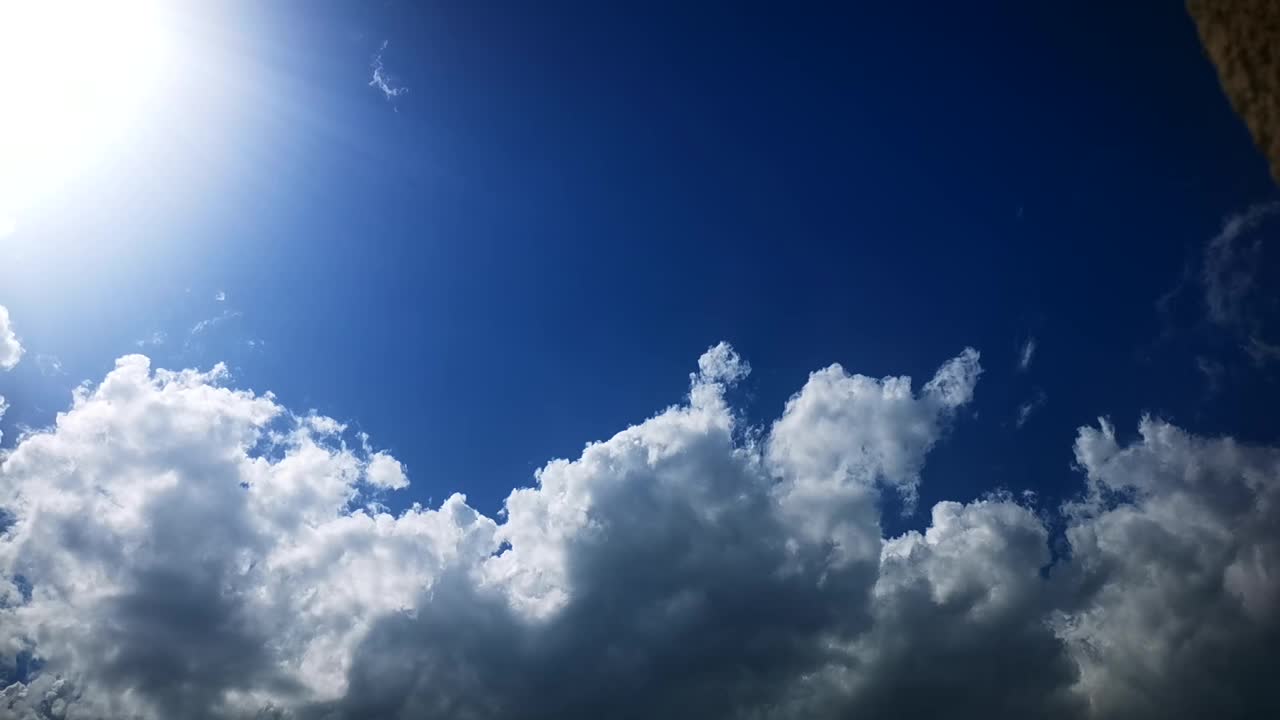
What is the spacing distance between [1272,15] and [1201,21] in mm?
623

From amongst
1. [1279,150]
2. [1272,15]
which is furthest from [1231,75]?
[1279,150]

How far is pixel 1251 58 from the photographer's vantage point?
562cm

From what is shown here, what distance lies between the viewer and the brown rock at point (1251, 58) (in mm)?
5422

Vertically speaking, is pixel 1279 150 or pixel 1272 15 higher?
pixel 1272 15

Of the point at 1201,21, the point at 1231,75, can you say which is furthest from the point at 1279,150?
the point at 1201,21

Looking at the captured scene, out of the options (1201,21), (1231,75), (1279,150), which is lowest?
(1279,150)

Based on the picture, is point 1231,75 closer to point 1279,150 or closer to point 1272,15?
point 1272,15

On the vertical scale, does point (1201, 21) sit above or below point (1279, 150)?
above

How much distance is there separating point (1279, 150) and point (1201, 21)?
1.46 meters

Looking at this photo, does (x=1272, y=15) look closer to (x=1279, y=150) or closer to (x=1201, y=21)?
(x=1201, y=21)

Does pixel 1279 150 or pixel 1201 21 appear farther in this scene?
pixel 1201 21

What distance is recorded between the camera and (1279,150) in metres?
5.28

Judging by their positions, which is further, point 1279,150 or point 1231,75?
point 1231,75

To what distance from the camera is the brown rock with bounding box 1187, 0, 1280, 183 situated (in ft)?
17.8
